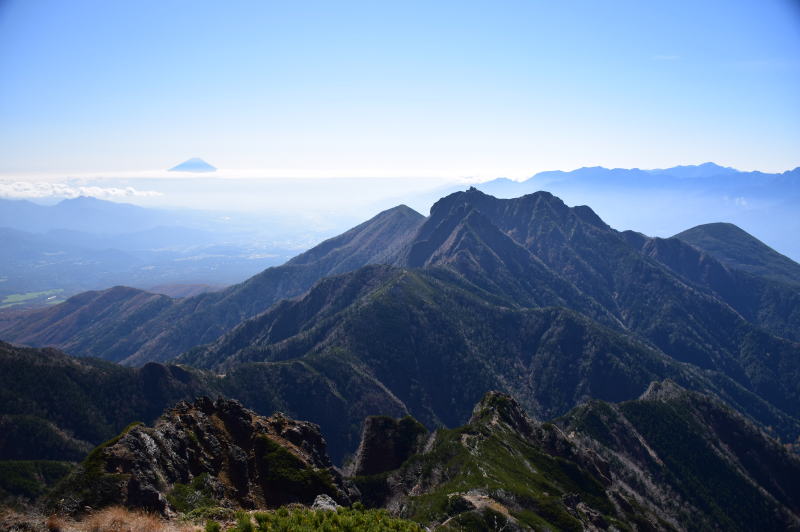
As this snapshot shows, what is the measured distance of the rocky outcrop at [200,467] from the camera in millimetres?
34531

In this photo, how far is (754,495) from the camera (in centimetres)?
16350

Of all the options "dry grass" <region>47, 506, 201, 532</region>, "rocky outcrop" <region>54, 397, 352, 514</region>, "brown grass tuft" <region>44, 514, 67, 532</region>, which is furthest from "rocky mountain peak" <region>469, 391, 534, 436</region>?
"brown grass tuft" <region>44, 514, 67, 532</region>

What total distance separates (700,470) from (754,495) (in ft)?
56.7

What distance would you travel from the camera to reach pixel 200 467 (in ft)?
162

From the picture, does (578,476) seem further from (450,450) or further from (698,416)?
(698,416)

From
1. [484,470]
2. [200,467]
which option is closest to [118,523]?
[200,467]

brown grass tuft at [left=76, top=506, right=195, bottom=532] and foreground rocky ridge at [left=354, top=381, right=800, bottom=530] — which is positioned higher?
brown grass tuft at [left=76, top=506, right=195, bottom=532]

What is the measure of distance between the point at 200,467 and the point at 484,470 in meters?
60.0

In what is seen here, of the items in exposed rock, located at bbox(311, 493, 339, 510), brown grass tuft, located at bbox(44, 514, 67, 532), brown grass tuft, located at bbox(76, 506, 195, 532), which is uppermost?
brown grass tuft, located at bbox(44, 514, 67, 532)

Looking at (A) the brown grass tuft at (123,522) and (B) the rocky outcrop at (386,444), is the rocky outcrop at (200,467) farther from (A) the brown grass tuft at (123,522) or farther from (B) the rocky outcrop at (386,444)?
(B) the rocky outcrop at (386,444)

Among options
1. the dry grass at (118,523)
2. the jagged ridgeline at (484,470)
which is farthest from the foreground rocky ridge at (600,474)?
the dry grass at (118,523)

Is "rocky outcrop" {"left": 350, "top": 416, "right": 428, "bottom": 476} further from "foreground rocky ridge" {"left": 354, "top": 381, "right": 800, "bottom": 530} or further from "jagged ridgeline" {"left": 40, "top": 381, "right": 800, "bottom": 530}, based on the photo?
"foreground rocky ridge" {"left": 354, "top": 381, "right": 800, "bottom": 530}

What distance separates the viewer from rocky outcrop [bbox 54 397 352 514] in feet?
113

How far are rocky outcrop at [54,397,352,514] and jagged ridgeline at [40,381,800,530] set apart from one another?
6.7 inches
